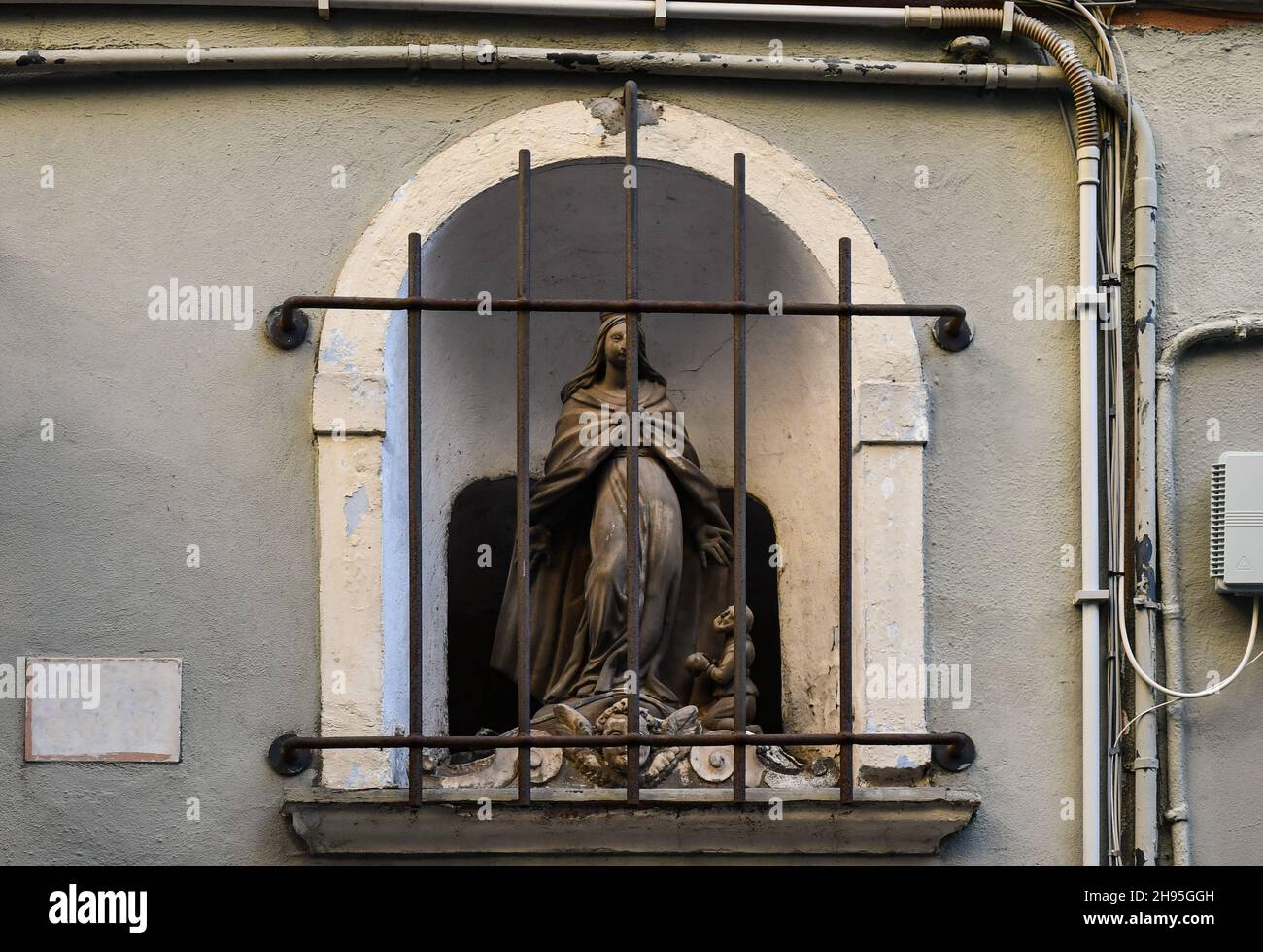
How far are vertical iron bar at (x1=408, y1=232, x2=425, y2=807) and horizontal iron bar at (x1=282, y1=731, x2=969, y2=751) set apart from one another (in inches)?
A: 3.1

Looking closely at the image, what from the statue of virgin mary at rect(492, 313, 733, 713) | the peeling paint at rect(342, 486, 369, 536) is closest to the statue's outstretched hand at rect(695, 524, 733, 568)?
the statue of virgin mary at rect(492, 313, 733, 713)

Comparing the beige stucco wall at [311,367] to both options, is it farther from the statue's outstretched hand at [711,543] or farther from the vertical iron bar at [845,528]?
the statue's outstretched hand at [711,543]

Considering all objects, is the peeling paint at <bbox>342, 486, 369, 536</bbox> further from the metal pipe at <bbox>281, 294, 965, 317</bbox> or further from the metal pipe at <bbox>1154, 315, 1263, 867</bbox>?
the metal pipe at <bbox>1154, 315, 1263, 867</bbox>

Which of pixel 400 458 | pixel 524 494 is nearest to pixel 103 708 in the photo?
pixel 400 458

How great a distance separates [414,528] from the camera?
6328mm

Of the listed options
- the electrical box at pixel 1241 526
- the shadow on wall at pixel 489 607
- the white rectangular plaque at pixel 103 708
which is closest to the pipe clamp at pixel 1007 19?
the electrical box at pixel 1241 526

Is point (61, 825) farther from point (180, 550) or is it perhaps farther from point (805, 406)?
point (805, 406)

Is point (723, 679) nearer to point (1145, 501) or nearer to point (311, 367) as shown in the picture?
point (1145, 501)

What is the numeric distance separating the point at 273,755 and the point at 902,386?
76.6 inches

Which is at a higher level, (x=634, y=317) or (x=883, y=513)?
(x=634, y=317)

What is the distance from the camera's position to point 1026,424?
670 cm

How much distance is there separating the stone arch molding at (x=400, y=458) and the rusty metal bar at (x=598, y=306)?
0.09m

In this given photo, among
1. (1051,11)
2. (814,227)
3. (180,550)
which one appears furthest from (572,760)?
(1051,11)

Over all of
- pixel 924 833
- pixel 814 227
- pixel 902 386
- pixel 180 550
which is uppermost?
pixel 814 227
